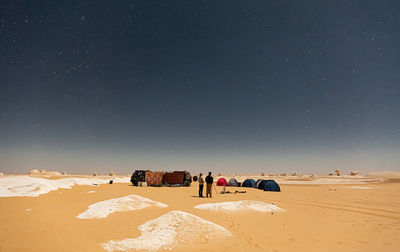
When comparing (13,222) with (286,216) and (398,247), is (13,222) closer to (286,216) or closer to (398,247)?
(286,216)

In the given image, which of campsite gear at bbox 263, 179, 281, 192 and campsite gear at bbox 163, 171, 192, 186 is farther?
campsite gear at bbox 163, 171, 192, 186

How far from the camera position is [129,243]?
7.33 meters

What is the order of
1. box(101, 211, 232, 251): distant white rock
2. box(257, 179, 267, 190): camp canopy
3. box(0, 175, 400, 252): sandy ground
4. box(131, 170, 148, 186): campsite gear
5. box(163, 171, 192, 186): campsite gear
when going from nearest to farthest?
1. box(101, 211, 232, 251): distant white rock
2. box(0, 175, 400, 252): sandy ground
3. box(257, 179, 267, 190): camp canopy
4. box(163, 171, 192, 186): campsite gear
5. box(131, 170, 148, 186): campsite gear

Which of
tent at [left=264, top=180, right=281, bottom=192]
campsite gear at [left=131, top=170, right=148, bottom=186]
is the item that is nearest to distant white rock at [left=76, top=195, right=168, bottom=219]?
tent at [left=264, top=180, right=281, bottom=192]

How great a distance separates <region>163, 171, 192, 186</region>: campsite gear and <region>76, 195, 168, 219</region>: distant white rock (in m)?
23.5

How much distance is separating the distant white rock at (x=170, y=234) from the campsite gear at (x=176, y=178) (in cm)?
2832

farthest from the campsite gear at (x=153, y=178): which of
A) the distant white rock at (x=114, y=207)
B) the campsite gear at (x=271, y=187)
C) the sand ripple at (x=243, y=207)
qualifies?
the sand ripple at (x=243, y=207)

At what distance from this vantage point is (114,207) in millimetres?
12148

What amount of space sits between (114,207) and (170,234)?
222 inches

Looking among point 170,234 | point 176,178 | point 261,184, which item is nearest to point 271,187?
point 261,184

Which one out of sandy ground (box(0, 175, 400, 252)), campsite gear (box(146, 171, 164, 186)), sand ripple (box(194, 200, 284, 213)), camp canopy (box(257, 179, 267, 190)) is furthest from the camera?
campsite gear (box(146, 171, 164, 186))

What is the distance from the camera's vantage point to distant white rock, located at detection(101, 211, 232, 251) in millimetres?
7211

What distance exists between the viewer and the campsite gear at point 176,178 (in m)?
37.0

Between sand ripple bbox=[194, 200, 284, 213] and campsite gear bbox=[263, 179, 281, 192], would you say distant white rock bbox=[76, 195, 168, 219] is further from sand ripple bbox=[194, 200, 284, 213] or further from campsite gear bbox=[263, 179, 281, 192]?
campsite gear bbox=[263, 179, 281, 192]
